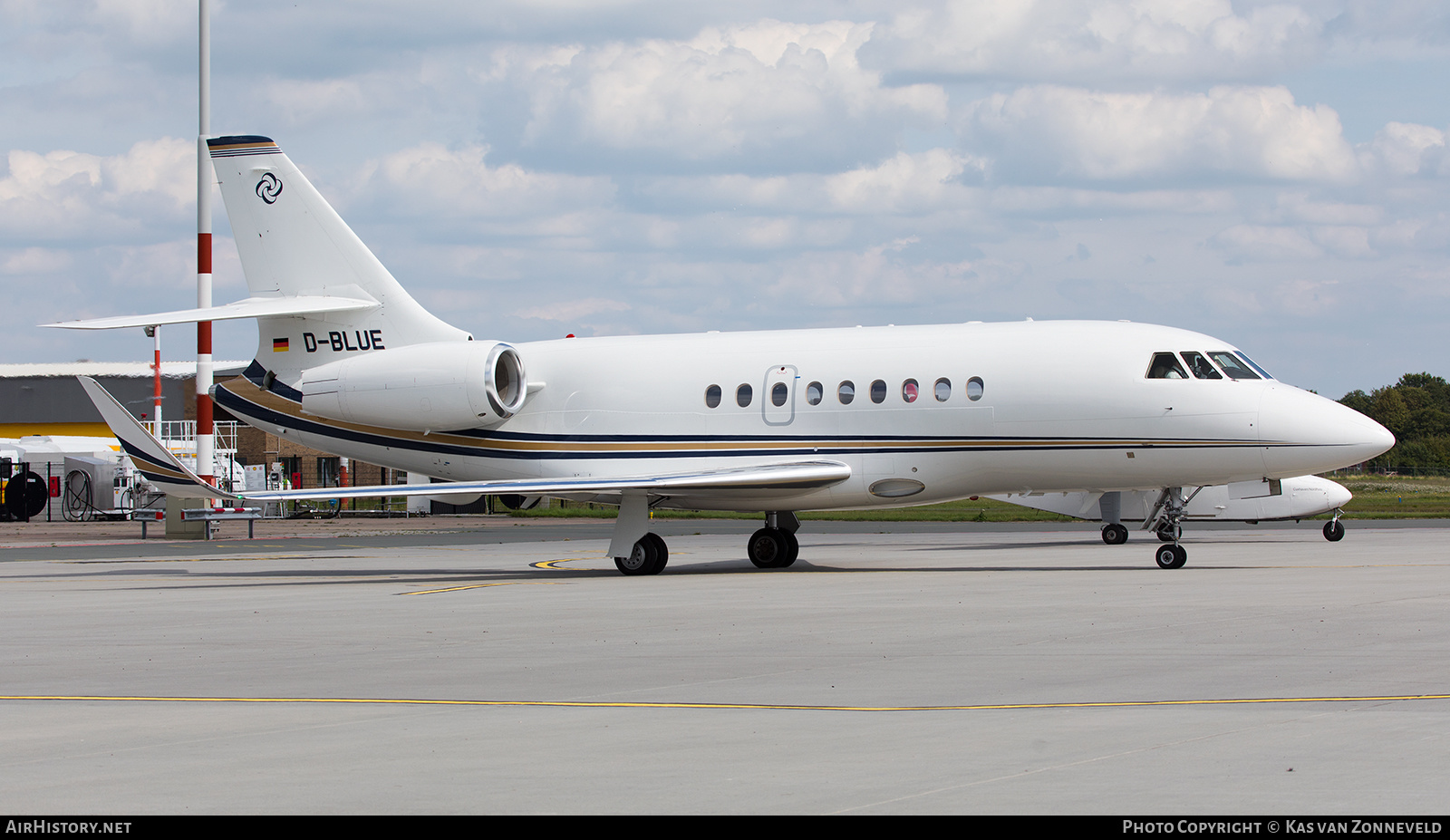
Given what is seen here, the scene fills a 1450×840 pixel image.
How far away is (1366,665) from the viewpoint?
10391 mm

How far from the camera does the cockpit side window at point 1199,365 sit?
70.5ft

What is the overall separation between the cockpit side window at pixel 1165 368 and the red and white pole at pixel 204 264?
21966 mm

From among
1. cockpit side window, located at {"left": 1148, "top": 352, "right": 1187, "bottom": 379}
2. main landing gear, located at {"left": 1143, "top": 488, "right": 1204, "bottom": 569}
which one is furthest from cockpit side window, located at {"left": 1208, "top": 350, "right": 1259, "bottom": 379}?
main landing gear, located at {"left": 1143, "top": 488, "right": 1204, "bottom": 569}

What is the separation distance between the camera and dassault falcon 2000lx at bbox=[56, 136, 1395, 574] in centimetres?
2150

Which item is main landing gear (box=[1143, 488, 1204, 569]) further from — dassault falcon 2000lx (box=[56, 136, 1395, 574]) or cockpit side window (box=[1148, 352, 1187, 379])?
cockpit side window (box=[1148, 352, 1187, 379])

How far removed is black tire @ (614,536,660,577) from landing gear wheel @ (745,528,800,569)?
2.46 metres

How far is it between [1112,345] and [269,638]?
13608 mm

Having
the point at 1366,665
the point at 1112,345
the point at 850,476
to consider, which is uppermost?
the point at 1112,345

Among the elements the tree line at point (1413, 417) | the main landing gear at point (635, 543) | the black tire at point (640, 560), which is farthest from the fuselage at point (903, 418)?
the tree line at point (1413, 417)

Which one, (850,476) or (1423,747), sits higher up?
(850,476)

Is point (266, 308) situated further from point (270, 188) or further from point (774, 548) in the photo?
point (774, 548)

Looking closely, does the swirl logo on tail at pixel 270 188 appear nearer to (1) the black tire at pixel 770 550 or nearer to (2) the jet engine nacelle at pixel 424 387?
(2) the jet engine nacelle at pixel 424 387
